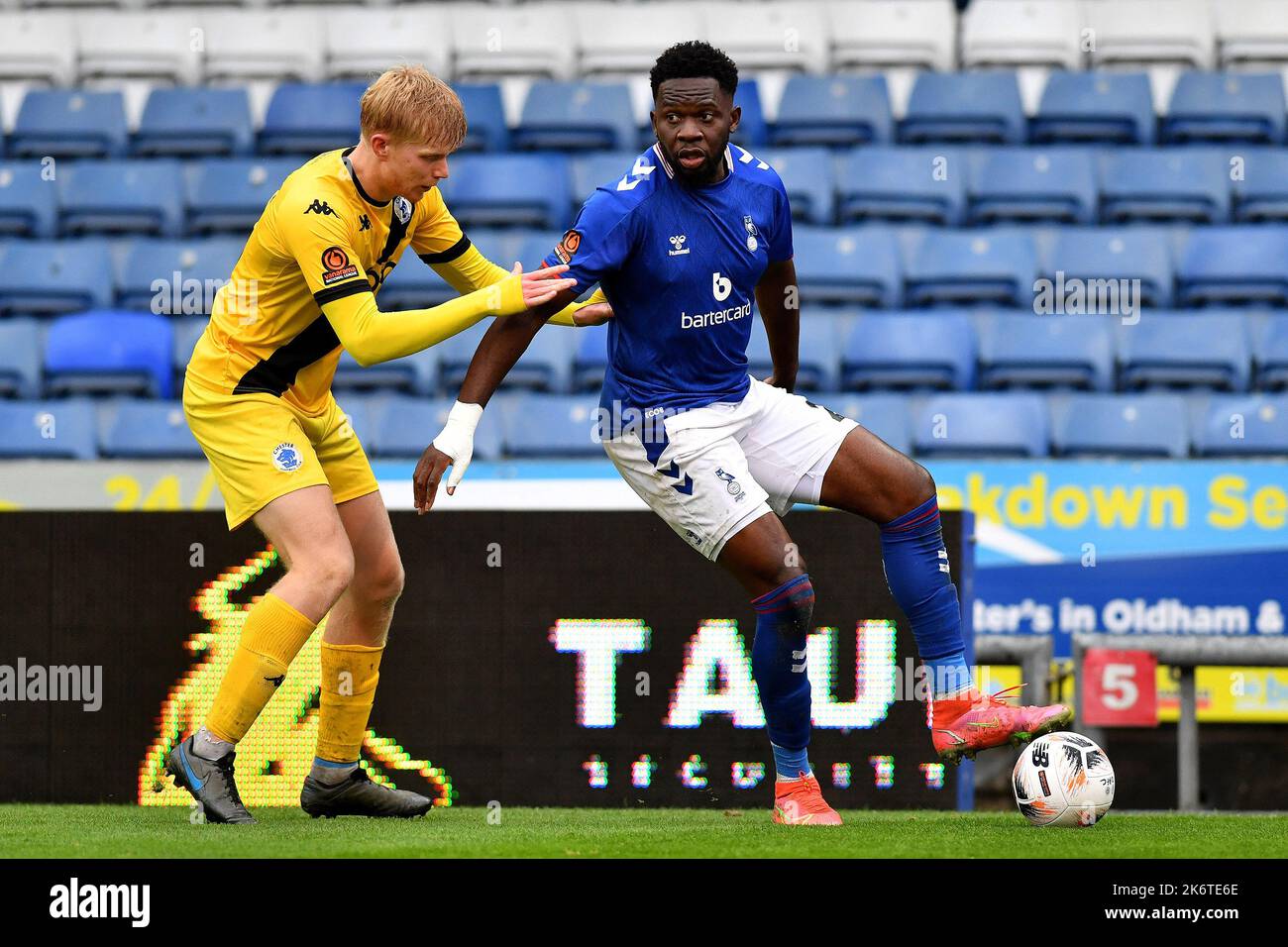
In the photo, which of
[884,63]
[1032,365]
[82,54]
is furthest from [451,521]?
[82,54]

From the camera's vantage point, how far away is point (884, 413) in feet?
29.5

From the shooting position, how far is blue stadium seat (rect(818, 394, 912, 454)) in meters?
8.92

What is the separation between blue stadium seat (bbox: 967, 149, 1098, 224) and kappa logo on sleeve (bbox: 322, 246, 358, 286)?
669 centimetres

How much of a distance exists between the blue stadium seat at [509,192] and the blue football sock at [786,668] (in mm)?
6029

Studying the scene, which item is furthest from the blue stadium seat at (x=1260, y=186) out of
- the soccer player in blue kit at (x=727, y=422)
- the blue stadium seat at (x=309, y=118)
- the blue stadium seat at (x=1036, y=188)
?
the soccer player in blue kit at (x=727, y=422)

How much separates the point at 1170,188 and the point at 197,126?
20.9ft

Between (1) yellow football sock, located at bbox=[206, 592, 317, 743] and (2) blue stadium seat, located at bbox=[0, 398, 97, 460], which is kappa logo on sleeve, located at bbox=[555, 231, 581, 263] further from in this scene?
(2) blue stadium seat, located at bbox=[0, 398, 97, 460]

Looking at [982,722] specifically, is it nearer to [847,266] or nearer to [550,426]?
[550,426]

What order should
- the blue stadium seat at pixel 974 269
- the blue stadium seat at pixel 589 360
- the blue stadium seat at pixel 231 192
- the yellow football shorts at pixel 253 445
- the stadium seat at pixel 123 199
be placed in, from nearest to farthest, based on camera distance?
the yellow football shorts at pixel 253 445
the blue stadium seat at pixel 589 360
the blue stadium seat at pixel 974 269
the blue stadium seat at pixel 231 192
the stadium seat at pixel 123 199

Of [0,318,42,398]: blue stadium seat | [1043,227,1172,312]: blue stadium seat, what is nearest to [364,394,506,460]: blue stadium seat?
[0,318,42,398]: blue stadium seat

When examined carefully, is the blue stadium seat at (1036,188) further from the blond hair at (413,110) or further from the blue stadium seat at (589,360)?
the blond hair at (413,110)

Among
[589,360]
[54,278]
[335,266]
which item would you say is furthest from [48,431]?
[335,266]

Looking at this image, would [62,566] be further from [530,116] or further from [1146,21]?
[1146,21]

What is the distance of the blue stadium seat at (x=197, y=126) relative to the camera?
11.5 m
